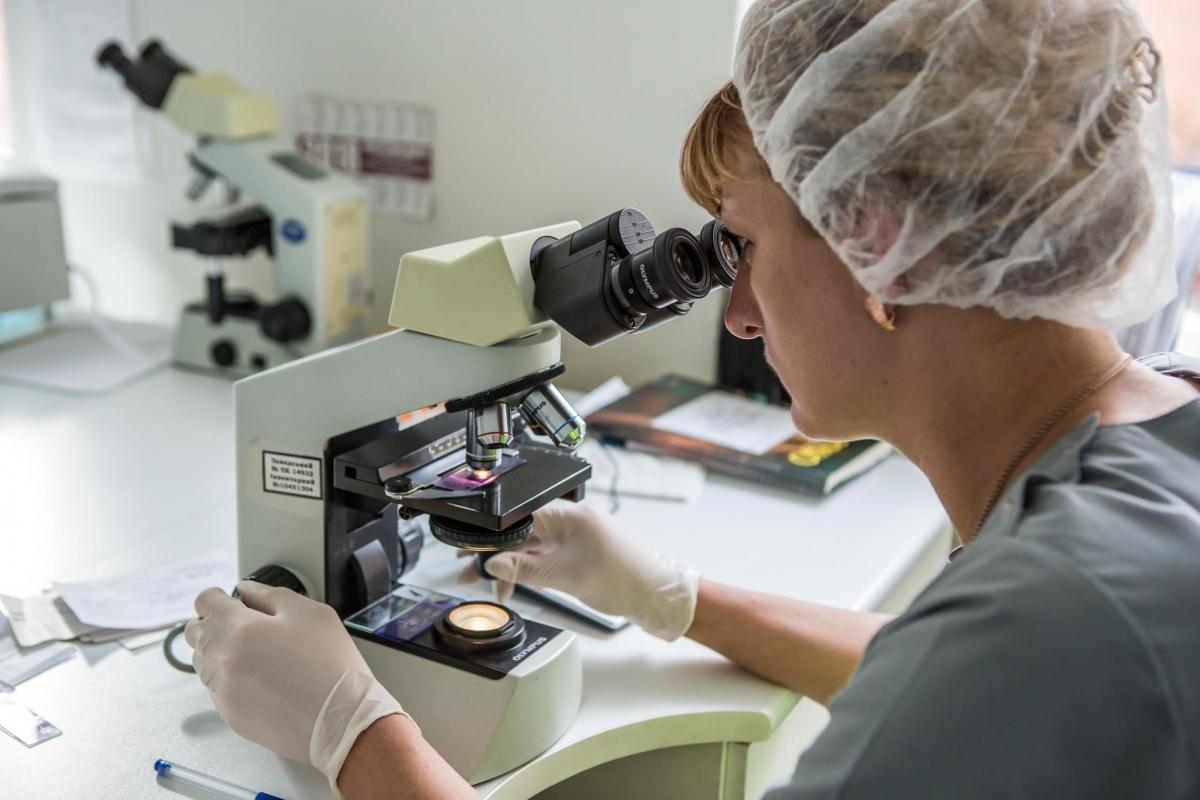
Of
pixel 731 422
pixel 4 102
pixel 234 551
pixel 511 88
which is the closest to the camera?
pixel 234 551

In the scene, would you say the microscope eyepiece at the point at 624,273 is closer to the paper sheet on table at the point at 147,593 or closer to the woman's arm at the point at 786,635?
the woman's arm at the point at 786,635

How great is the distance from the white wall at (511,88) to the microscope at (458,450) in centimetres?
100

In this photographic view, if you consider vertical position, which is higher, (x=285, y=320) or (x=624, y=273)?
(x=624, y=273)

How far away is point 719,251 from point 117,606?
0.83 metres

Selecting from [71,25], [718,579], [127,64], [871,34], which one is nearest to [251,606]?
[718,579]

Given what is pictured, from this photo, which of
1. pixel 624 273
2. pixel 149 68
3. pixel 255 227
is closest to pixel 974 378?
pixel 624 273

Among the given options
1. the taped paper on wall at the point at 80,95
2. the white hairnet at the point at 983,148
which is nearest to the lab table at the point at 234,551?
the white hairnet at the point at 983,148

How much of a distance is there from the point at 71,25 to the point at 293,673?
2.14 meters

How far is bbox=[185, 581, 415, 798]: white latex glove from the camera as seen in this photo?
981mm

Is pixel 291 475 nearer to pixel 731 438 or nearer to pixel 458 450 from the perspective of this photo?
pixel 458 450

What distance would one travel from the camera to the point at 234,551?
4.79 ft

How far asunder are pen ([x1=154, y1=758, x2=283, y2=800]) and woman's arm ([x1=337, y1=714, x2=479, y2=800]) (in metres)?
0.09

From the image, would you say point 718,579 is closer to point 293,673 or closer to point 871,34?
point 293,673

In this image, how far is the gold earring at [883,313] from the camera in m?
0.87
